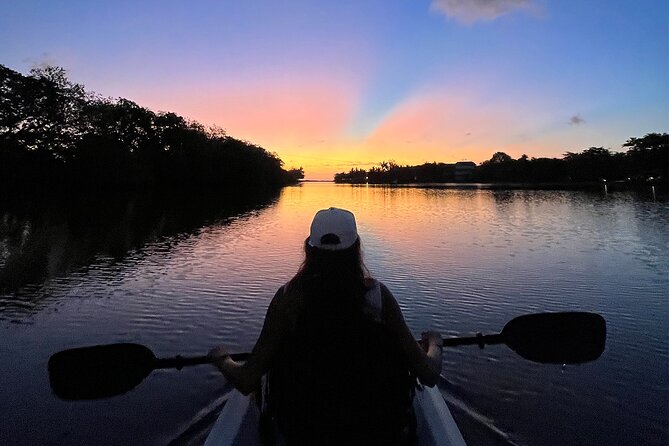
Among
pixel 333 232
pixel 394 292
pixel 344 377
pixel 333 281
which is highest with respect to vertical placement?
pixel 333 232

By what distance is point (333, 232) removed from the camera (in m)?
2.53

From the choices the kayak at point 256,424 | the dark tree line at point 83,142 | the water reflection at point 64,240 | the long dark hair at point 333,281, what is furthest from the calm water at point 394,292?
the dark tree line at point 83,142

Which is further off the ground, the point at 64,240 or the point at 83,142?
the point at 83,142

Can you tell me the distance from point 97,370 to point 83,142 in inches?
2506

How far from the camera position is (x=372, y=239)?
71.2 ft

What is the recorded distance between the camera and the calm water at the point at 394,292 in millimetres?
5301

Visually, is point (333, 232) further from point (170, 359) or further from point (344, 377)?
point (170, 359)

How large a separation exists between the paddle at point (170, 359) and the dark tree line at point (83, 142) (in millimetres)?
54621

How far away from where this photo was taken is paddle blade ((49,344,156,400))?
3.26m

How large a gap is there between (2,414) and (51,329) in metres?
3.51

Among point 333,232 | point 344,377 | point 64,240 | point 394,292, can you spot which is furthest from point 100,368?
point 64,240

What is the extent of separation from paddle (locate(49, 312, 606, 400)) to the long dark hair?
122cm

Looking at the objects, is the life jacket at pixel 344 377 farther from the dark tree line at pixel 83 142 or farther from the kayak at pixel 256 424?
the dark tree line at pixel 83 142

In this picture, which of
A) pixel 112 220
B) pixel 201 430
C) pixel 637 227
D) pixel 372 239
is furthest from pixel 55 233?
pixel 637 227
